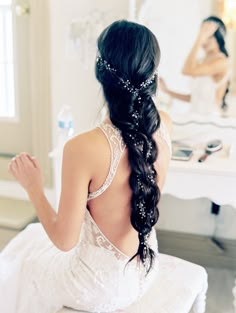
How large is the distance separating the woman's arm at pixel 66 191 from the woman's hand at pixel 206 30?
1.21 metres

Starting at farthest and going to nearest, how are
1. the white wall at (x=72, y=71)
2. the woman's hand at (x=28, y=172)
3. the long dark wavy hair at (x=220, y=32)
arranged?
the white wall at (x=72, y=71)
the long dark wavy hair at (x=220, y=32)
the woman's hand at (x=28, y=172)

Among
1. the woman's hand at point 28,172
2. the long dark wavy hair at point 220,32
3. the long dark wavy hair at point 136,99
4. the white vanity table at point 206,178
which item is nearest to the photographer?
the long dark wavy hair at point 136,99

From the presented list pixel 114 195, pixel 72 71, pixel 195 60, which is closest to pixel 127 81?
pixel 114 195

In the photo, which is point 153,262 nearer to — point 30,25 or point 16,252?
point 16,252

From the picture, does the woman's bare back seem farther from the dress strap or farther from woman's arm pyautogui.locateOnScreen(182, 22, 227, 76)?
woman's arm pyautogui.locateOnScreen(182, 22, 227, 76)

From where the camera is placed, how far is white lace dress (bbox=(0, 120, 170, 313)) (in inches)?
53.4

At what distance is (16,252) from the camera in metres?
1.58

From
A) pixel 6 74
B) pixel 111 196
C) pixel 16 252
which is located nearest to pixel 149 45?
pixel 111 196

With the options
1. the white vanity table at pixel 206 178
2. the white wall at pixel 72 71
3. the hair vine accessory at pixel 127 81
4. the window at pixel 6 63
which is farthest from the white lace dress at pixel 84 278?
the window at pixel 6 63

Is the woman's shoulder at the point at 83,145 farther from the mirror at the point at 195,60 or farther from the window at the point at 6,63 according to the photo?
the window at the point at 6,63

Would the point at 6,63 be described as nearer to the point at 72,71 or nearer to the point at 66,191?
the point at 72,71

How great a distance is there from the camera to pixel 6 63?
2842mm

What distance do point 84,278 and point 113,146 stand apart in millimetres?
410

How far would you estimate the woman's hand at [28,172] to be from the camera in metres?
1.31
